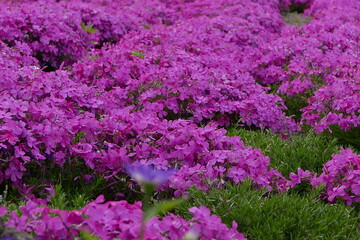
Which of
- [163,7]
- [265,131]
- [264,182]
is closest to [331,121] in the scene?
[265,131]

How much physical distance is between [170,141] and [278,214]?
4.03 ft

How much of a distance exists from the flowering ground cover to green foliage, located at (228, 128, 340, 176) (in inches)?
0.7

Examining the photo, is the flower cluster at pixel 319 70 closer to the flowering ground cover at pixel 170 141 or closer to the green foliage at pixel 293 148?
the flowering ground cover at pixel 170 141

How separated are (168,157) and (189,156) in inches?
7.8

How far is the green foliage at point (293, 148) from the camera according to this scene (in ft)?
16.2

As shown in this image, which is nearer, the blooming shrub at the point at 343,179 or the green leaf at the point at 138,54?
the blooming shrub at the point at 343,179

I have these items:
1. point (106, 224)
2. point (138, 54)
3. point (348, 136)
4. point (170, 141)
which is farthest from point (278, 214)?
point (138, 54)

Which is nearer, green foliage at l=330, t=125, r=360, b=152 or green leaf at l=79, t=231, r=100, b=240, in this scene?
green leaf at l=79, t=231, r=100, b=240

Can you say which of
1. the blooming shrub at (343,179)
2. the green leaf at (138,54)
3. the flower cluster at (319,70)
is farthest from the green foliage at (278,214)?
the green leaf at (138,54)

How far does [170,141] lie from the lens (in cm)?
444

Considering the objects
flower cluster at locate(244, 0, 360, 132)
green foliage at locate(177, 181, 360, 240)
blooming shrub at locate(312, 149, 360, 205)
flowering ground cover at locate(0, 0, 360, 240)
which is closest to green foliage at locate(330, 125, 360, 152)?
flowering ground cover at locate(0, 0, 360, 240)

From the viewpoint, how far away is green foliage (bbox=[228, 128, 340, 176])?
493 centimetres

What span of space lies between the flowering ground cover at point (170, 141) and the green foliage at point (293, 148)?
18mm

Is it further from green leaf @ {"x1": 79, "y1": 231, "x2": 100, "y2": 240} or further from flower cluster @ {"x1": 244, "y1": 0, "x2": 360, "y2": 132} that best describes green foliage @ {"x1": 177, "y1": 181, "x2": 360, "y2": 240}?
flower cluster @ {"x1": 244, "y1": 0, "x2": 360, "y2": 132}
